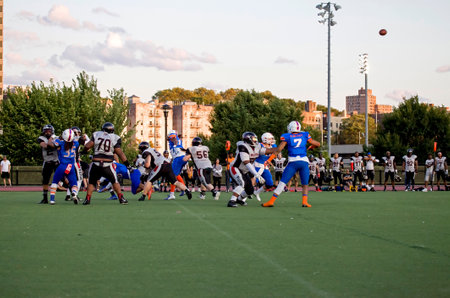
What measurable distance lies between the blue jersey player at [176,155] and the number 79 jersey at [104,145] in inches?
159

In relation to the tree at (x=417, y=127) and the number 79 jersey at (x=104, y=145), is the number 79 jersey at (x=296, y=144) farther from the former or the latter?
the tree at (x=417, y=127)

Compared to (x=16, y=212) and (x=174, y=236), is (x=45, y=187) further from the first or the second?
(x=174, y=236)

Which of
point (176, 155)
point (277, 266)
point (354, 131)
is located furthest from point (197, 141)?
point (354, 131)

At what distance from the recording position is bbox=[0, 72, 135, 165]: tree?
51.4m

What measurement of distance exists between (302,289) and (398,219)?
24.5 ft

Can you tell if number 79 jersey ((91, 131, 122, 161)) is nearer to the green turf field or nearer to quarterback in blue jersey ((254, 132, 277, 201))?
quarterback in blue jersey ((254, 132, 277, 201))

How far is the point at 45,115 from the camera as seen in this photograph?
170 feet

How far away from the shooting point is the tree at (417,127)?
63.0 metres

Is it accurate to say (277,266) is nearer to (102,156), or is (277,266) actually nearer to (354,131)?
(102,156)

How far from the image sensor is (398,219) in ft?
41.2

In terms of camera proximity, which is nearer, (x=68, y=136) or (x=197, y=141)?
(x=68, y=136)

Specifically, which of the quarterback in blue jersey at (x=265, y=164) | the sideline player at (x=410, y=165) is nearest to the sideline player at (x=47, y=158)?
the quarterback in blue jersey at (x=265, y=164)

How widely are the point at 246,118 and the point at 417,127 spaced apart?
16708 mm

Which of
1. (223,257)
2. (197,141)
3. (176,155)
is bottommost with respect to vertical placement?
(223,257)
